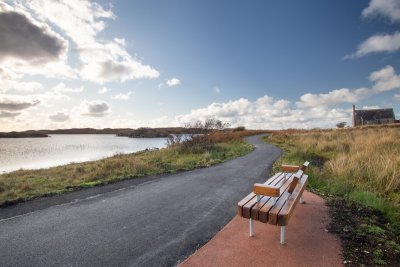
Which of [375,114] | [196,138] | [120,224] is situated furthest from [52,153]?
[375,114]

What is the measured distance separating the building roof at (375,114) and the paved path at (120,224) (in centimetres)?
6656

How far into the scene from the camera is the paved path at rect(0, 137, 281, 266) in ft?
14.5

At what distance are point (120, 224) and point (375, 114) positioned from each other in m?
71.9

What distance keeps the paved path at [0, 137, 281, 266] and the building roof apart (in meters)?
66.6

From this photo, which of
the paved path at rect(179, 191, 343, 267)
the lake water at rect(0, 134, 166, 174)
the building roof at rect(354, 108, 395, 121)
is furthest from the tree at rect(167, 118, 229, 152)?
the building roof at rect(354, 108, 395, 121)

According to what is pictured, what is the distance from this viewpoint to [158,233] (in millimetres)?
5191

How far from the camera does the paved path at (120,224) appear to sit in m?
4.41

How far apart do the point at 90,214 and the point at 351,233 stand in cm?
521

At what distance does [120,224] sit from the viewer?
5727 millimetres

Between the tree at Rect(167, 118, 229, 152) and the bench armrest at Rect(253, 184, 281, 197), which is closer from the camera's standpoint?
the bench armrest at Rect(253, 184, 281, 197)

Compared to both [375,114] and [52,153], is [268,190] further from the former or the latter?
[375,114]

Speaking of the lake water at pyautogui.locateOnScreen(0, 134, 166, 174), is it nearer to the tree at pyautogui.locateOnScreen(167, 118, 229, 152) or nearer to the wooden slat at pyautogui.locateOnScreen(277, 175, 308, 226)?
the tree at pyautogui.locateOnScreen(167, 118, 229, 152)

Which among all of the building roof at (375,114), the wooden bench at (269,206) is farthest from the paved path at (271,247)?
the building roof at (375,114)

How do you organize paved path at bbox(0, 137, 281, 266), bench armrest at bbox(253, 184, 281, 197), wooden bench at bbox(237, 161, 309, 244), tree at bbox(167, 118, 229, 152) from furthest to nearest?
tree at bbox(167, 118, 229, 152), bench armrest at bbox(253, 184, 281, 197), paved path at bbox(0, 137, 281, 266), wooden bench at bbox(237, 161, 309, 244)
